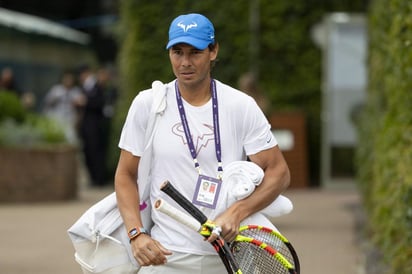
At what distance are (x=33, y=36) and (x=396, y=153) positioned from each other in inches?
1016

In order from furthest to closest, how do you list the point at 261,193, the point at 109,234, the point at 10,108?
the point at 10,108
the point at 109,234
the point at 261,193

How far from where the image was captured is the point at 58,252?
11.0m

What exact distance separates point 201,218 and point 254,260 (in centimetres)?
24

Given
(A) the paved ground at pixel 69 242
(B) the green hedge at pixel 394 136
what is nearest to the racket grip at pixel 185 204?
(B) the green hedge at pixel 394 136

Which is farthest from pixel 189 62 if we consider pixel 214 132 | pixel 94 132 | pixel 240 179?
pixel 94 132

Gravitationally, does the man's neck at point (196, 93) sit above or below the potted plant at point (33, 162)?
above

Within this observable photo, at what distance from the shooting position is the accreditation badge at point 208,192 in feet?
14.5

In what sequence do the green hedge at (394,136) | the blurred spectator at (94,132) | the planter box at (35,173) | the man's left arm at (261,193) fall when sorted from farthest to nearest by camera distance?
1. the blurred spectator at (94,132)
2. the planter box at (35,173)
3. the green hedge at (394,136)
4. the man's left arm at (261,193)

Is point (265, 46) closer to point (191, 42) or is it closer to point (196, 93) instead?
point (196, 93)

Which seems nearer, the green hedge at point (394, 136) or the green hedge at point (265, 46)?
the green hedge at point (394, 136)

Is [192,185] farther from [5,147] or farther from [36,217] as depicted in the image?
[5,147]

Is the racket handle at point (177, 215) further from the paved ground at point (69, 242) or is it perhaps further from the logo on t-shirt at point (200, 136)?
the paved ground at point (69, 242)

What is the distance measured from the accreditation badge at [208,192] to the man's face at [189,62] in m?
0.37

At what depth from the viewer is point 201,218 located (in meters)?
4.26
